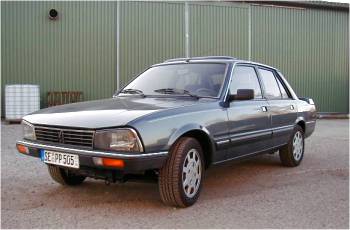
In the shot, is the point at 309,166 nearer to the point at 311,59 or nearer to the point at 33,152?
the point at 33,152

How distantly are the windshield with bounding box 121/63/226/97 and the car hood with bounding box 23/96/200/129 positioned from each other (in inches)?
10.2

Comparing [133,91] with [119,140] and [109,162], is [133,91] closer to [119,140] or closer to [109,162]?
[119,140]

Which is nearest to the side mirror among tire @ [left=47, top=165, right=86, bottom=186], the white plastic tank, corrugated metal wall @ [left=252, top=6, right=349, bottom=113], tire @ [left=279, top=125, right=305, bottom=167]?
tire @ [left=279, top=125, right=305, bottom=167]

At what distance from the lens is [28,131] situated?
13.9ft

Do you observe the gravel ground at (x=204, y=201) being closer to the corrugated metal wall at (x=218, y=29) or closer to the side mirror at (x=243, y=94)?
the side mirror at (x=243, y=94)

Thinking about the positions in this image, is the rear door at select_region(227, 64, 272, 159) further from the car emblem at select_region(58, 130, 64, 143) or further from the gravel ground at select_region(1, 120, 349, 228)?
the car emblem at select_region(58, 130, 64, 143)

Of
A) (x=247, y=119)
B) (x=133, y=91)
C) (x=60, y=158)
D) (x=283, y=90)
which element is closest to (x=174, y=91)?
(x=133, y=91)

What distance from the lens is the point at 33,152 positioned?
4066 millimetres

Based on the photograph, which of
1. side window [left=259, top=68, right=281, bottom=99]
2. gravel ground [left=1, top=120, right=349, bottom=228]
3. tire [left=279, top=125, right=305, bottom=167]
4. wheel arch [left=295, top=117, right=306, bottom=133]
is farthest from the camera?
wheel arch [left=295, top=117, right=306, bottom=133]

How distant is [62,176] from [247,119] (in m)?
2.24

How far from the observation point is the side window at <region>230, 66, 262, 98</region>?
4.86 metres

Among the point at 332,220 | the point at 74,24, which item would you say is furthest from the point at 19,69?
the point at 332,220

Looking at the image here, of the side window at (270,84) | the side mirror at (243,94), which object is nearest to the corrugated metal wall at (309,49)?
the side window at (270,84)

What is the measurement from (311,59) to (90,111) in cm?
1437
